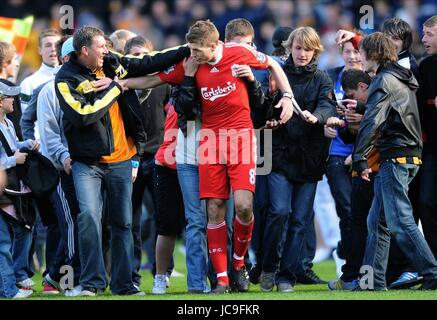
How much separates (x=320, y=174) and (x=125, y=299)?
2307mm

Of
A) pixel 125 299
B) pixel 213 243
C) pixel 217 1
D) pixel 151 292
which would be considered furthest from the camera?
pixel 217 1

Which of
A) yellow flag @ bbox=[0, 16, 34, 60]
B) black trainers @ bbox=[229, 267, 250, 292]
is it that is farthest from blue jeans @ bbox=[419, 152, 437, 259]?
yellow flag @ bbox=[0, 16, 34, 60]

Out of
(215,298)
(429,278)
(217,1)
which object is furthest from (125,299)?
(217,1)

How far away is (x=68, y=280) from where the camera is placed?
10164 millimetres

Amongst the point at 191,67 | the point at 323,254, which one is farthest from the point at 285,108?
the point at 323,254

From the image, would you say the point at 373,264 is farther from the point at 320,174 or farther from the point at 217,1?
the point at 217,1

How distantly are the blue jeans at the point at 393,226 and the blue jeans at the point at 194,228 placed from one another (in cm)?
144

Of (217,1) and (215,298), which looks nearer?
(215,298)

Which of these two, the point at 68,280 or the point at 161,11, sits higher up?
the point at 161,11

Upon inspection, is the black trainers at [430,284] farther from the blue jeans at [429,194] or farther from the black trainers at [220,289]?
the black trainers at [220,289]

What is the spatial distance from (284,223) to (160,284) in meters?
1.26

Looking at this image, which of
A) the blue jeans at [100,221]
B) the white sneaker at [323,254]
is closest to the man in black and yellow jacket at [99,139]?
the blue jeans at [100,221]

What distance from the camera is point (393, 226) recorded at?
9.48m

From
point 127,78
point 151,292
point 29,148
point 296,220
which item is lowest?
point 151,292
